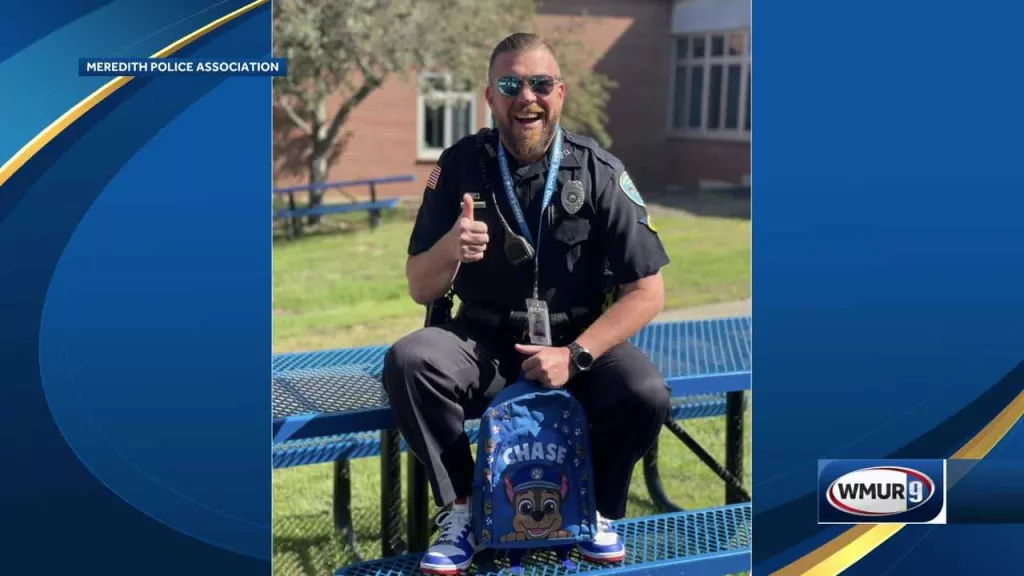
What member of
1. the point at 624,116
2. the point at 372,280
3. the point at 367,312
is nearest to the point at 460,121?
the point at 624,116

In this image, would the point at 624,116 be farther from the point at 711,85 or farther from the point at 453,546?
the point at 453,546

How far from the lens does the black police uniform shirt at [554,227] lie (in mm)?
2910

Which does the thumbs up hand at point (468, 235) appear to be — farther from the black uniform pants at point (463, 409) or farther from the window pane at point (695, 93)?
the window pane at point (695, 93)

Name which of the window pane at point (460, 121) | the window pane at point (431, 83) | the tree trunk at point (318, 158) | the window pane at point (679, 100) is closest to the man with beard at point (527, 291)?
the tree trunk at point (318, 158)

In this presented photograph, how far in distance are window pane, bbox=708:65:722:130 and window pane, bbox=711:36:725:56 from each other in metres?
0.27

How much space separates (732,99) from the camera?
1991 centimetres

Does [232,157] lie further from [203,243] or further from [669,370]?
[669,370]

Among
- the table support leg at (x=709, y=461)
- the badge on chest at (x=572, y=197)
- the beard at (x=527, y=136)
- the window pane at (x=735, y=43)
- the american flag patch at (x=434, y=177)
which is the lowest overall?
the table support leg at (x=709, y=461)

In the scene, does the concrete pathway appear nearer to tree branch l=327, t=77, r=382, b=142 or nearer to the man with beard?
the man with beard

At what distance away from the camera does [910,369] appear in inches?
94.4

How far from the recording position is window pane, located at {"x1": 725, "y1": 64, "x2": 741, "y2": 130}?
777 inches

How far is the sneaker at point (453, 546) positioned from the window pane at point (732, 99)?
17774 mm

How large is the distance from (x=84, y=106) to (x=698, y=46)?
19359 millimetres

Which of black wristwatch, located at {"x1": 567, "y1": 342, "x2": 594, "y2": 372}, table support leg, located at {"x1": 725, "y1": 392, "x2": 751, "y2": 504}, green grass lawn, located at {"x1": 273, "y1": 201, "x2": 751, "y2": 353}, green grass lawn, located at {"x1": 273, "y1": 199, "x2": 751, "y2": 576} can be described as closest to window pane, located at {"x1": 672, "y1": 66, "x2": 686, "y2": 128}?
green grass lawn, located at {"x1": 273, "y1": 199, "x2": 751, "y2": 576}
